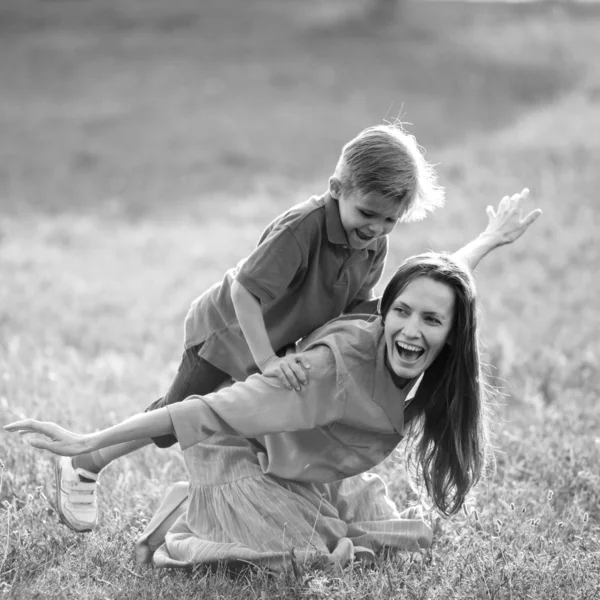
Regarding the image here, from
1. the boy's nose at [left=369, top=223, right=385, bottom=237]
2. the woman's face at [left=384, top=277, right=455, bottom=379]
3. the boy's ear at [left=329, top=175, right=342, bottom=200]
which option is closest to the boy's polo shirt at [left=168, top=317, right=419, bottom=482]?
the woman's face at [left=384, top=277, right=455, bottom=379]

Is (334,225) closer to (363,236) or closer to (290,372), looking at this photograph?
(363,236)

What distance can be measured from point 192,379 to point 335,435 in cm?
74

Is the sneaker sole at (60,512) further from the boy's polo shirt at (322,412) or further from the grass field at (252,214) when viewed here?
the boy's polo shirt at (322,412)

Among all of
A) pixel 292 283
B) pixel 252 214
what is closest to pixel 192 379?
pixel 292 283

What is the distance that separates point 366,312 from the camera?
430 cm

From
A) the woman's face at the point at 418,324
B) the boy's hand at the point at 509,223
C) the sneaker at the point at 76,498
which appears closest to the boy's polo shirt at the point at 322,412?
the woman's face at the point at 418,324

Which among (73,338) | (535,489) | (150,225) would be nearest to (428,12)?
(150,225)

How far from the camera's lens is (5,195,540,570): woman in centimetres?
360

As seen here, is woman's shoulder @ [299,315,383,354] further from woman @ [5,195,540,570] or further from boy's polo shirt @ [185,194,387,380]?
boy's polo shirt @ [185,194,387,380]

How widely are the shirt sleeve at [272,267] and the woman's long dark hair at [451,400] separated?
1.25 ft

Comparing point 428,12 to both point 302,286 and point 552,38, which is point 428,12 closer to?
point 552,38

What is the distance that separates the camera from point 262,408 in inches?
141

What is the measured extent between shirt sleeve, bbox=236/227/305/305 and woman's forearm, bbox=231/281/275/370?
30 mm

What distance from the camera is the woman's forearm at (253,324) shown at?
3809 millimetres
